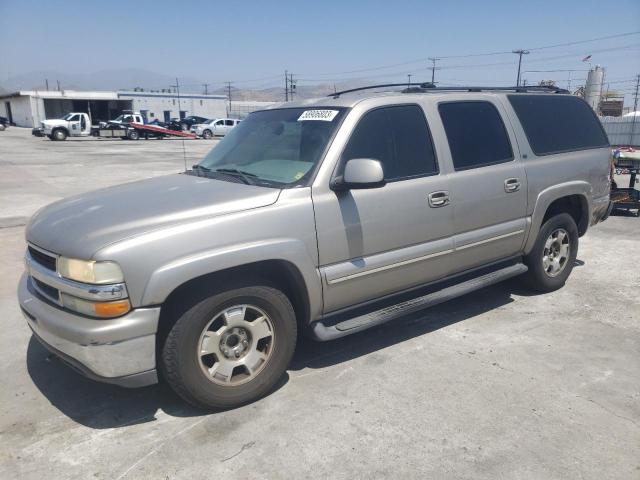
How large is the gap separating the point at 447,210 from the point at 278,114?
1.53 m

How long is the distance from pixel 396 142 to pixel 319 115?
23.2 inches

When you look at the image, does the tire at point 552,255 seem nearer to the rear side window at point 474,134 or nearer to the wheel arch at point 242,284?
the rear side window at point 474,134

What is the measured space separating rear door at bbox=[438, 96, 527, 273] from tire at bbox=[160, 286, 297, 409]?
1.64 metres

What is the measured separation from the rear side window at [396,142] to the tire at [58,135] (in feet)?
120

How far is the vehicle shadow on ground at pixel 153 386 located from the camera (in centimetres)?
315

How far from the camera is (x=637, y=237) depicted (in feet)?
24.5

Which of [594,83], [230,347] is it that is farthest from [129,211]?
[594,83]

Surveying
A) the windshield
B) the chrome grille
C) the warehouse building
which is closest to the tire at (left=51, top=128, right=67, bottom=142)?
the warehouse building

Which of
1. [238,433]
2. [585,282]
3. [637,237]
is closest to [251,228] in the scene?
[238,433]

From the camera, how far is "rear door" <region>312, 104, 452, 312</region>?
132 inches

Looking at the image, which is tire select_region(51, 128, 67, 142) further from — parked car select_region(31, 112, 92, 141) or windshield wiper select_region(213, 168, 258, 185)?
windshield wiper select_region(213, 168, 258, 185)

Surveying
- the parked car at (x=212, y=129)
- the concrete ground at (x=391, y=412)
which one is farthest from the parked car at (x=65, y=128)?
the concrete ground at (x=391, y=412)

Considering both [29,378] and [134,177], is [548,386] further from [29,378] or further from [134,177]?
[134,177]

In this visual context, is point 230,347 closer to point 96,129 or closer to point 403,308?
point 403,308
